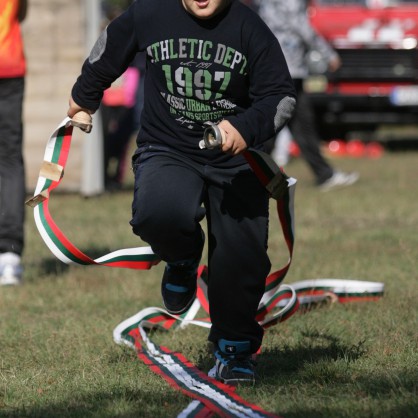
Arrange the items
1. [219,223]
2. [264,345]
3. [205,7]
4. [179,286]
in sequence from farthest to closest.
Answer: [264,345], [179,286], [219,223], [205,7]

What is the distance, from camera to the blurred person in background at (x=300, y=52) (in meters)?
10.5

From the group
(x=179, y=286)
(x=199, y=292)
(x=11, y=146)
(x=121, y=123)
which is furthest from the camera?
(x=121, y=123)

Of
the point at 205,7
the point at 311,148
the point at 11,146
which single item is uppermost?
the point at 205,7

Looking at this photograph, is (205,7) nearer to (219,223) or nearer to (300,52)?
(219,223)

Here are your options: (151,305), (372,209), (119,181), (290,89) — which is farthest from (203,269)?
(119,181)

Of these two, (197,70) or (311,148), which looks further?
(311,148)

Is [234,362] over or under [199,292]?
over

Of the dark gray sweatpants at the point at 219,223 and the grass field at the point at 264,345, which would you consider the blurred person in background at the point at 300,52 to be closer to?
the grass field at the point at 264,345

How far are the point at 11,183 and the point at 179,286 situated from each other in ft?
7.12

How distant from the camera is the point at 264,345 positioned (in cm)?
491

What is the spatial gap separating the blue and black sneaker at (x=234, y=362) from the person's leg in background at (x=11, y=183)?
95.4 inches

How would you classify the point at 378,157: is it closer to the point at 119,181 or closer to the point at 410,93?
the point at 410,93

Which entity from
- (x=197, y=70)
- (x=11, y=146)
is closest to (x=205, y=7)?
(x=197, y=70)

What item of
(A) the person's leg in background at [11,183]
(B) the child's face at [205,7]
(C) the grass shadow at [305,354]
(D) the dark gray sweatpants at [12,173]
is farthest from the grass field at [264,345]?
(B) the child's face at [205,7]
